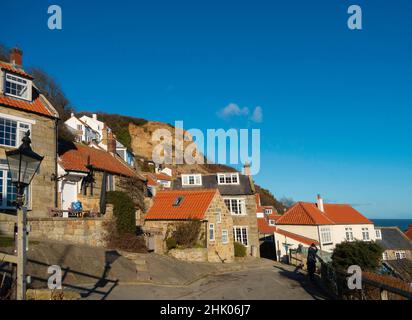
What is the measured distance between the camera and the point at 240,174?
36.8m

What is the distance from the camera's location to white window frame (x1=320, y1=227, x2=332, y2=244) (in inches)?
1514

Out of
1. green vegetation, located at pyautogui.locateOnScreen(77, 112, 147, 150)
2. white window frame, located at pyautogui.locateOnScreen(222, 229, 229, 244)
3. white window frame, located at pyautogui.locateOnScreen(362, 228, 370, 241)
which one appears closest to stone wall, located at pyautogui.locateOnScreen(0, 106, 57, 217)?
white window frame, located at pyautogui.locateOnScreen(222, 229, 229, 244)

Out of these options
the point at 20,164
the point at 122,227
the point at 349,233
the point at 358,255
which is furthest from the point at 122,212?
the point at 349,233

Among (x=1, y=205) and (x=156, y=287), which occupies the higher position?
(x=1, y=205)

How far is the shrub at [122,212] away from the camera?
19.8m

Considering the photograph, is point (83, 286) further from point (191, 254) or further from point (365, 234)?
point (365, 234)

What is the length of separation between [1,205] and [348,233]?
131ft

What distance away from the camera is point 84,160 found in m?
25.0

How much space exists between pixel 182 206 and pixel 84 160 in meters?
8.28

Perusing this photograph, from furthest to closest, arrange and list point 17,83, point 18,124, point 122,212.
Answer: point 17,83, point 122,212, point 18,124
